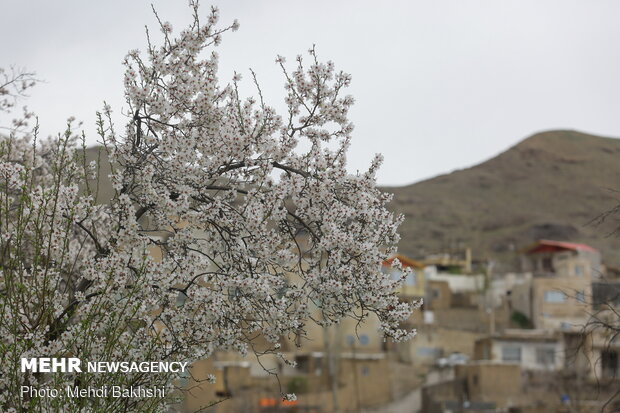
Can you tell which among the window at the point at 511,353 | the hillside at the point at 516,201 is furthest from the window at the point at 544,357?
the hillside at the point at 516,201

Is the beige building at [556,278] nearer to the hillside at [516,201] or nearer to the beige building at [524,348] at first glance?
the beige building at [524,348]

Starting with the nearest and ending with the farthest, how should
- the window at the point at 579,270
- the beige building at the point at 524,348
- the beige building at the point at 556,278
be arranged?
the beige building at the point at 524,348 → the beige building at the point at 556,278 → the window at the point at 579,270

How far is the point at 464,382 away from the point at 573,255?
30.9 meters

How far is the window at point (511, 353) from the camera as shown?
193 ft

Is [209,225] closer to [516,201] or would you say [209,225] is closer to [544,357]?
[544,357]

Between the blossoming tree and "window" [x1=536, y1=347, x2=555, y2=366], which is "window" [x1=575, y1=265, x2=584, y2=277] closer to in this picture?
"window" [x1=536, y1=347, x2=555, y2=366]

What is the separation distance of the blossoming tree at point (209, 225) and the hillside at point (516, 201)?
8575 cm

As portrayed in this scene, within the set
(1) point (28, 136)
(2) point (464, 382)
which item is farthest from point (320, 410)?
(1) point (28, 136)

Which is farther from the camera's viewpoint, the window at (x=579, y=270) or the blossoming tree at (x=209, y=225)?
the window at (x=579, y=270)

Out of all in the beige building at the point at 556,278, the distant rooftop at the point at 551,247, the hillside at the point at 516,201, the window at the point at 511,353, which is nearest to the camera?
the window at the point at 511,353

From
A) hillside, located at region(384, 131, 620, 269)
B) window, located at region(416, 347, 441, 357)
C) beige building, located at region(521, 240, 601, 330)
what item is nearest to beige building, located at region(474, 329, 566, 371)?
beige building, located at region(521, 240, 601, 330)

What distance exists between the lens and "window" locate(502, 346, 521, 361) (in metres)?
58.8

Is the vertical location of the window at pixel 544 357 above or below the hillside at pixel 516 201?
below

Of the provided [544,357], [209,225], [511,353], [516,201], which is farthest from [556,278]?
[516,201]
